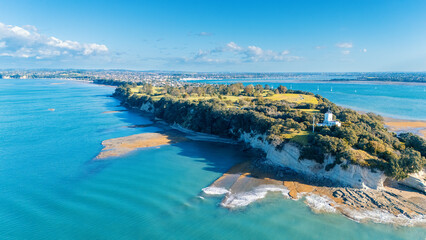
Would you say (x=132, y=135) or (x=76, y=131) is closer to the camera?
(x=132, y=135)

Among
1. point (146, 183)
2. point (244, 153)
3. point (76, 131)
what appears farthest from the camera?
point (76, 131)

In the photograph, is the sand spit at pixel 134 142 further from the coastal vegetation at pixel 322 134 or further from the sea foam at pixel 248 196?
the sea foam at pixel 248 196

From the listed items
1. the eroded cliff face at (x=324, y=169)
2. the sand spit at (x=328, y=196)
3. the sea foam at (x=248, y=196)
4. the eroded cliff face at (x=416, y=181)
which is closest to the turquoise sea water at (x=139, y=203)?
the sea foam at (x=248, y=196)

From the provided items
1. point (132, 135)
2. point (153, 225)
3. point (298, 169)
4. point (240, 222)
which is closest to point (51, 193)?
point (153, 225)

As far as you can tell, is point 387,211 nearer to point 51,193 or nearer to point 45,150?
point 51,193

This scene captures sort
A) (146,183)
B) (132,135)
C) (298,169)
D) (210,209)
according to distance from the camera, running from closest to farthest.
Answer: (210,209) < (146,183) < (298,169) < (132,135)

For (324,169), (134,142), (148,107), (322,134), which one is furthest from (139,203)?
(148,107)
